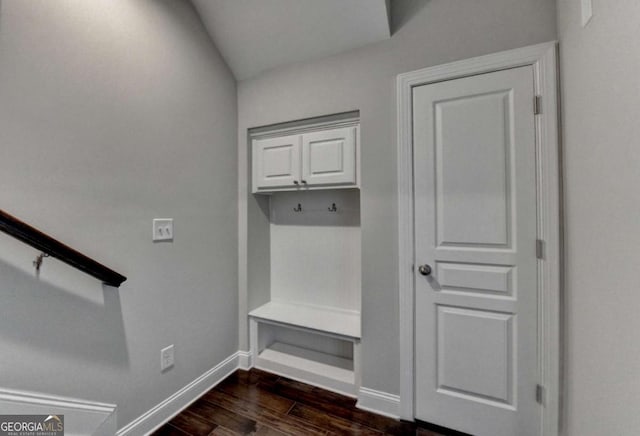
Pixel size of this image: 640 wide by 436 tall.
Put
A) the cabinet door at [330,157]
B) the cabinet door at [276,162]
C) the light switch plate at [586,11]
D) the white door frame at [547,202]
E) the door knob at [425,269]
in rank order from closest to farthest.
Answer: the light switch plate at [586,11] → the white door frame at [547,202] → the door knob at [425,269] → the cabinet door at [330,157] → the cabinet door at [276,162]

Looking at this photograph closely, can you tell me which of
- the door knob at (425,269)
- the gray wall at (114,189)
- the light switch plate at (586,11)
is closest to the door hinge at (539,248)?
the door knob at (425,269)

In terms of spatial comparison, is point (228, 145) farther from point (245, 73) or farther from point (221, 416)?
point (221, 416)

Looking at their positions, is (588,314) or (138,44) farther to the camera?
(138,44)

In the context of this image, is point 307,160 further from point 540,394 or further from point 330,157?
point 540,394

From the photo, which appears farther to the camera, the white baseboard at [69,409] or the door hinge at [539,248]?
the door hinge at [539,248]

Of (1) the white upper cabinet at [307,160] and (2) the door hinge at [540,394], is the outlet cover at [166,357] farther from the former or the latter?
(2) the door hinge at [540,394]

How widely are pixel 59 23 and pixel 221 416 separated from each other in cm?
218

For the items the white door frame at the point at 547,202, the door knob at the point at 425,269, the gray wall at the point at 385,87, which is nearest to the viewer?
the white door frame at the point at 547,202

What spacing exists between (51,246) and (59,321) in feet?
1.35

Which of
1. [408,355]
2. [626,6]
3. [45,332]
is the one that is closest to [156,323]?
[45,332]

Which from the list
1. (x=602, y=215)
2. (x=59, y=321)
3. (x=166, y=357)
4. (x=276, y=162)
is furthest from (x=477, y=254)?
(x=59, y=321)

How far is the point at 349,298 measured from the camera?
215 cm

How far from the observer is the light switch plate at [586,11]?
40.5 inches
